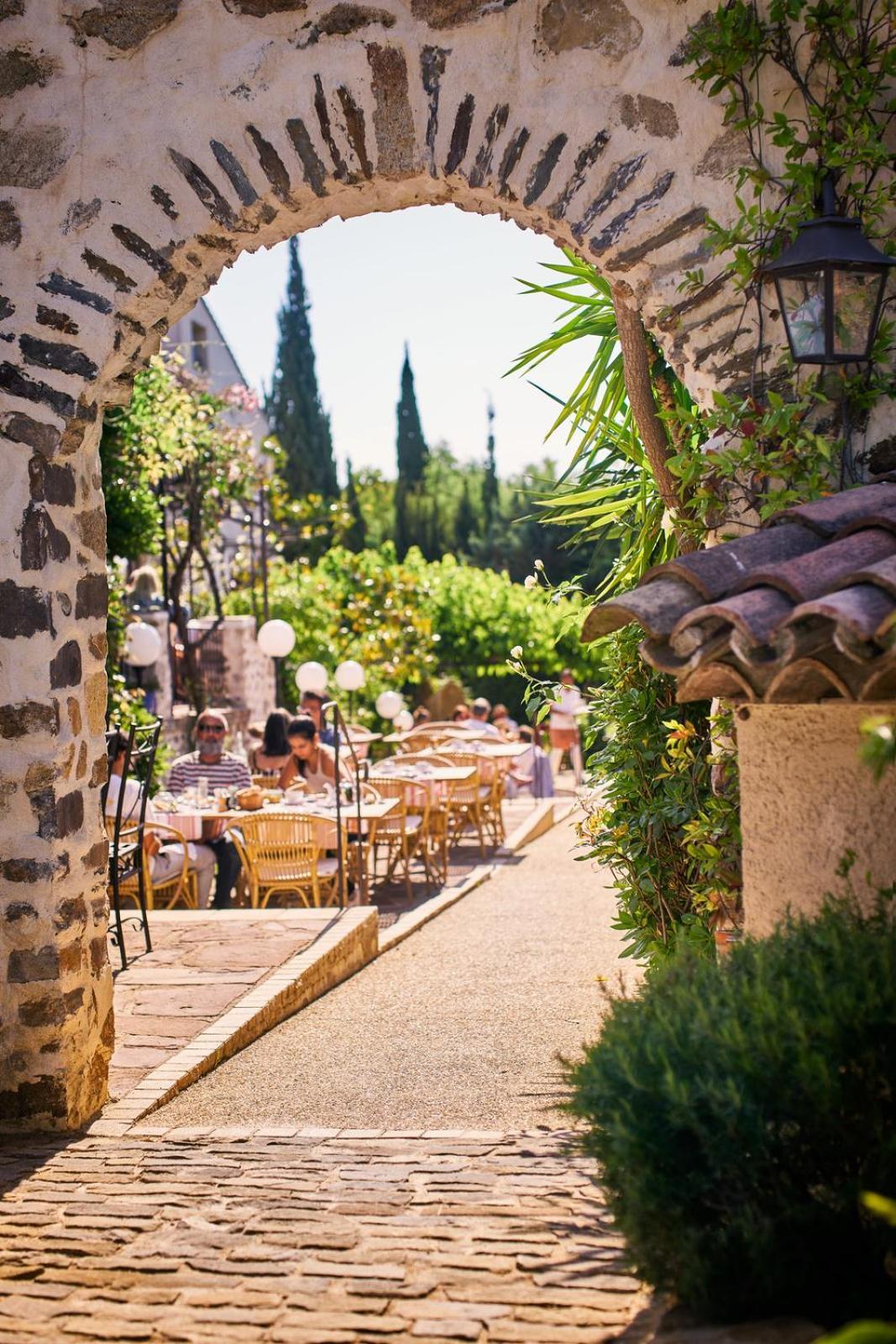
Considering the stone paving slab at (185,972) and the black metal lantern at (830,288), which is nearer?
the black metal lantern at (830,288)

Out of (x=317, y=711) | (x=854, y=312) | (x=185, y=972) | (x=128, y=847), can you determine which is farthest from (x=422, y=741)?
(x=854, y=312)

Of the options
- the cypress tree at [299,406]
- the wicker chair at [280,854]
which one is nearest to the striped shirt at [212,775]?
the wicker chair at [280,854]

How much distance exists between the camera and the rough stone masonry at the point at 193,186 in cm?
376

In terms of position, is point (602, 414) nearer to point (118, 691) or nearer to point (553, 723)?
point (118, 691)

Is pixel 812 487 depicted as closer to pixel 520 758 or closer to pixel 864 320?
pixel 864 320

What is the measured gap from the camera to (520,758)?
47.7 feet

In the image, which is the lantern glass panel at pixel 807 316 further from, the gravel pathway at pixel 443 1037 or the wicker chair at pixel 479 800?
the wicker chair at pixel 479 800

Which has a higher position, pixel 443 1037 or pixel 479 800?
pixel 479 800

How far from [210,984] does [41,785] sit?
6.48 ft

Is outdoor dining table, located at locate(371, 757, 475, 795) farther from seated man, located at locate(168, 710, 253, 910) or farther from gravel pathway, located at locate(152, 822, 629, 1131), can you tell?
gravel pathway, located at locate(152, 822, 629, 1131)

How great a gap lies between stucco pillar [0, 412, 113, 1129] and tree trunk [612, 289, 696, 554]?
5.55 feet

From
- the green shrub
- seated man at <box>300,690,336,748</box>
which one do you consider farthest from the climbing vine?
seated man at <box>300,690,336,748</box>

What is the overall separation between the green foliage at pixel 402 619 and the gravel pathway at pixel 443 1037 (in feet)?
28.2

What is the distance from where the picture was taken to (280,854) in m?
7.91
